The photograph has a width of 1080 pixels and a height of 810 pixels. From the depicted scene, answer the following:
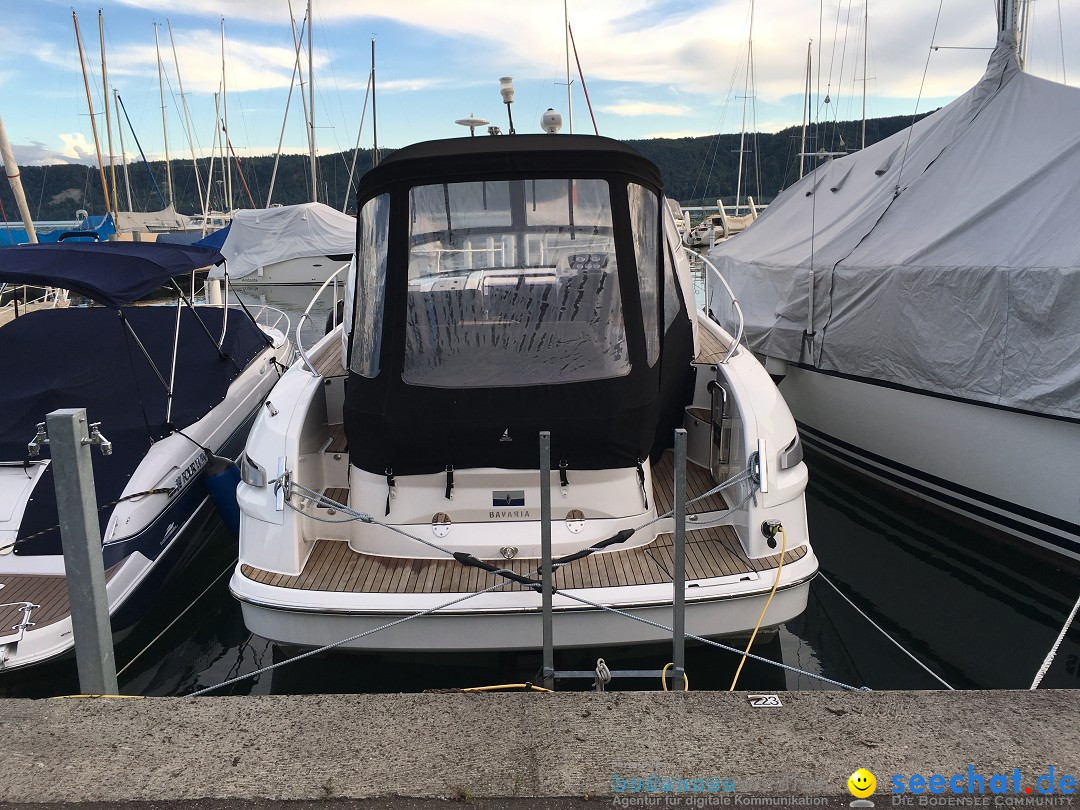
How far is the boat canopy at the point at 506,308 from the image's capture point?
11.9 feet

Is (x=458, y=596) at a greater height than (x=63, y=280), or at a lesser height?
lesser

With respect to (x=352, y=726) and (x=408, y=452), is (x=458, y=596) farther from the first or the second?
(x=352, y=726)

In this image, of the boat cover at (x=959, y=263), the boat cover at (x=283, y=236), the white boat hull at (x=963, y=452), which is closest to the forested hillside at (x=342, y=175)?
the boat cover at (x=283, y=236)

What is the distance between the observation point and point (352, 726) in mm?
2418

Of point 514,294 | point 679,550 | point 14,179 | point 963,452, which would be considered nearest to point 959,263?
point 963,452

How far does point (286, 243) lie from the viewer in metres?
25.6

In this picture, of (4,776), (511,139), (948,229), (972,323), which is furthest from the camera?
(948,229)

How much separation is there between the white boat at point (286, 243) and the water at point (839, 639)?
21.0m

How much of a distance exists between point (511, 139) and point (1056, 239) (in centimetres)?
412

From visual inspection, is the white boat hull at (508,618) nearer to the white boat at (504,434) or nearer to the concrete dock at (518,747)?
the white boat at (504,434)

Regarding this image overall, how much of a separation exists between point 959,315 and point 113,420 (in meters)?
6.22

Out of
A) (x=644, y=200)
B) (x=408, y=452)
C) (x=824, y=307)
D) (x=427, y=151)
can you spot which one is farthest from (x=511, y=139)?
(x=824, y=307)

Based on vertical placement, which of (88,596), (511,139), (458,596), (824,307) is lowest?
(458,596)

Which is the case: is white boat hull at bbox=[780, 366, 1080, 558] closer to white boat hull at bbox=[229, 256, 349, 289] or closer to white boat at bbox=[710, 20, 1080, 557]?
white boat at bbox=[710, 20, 1080, 557]
